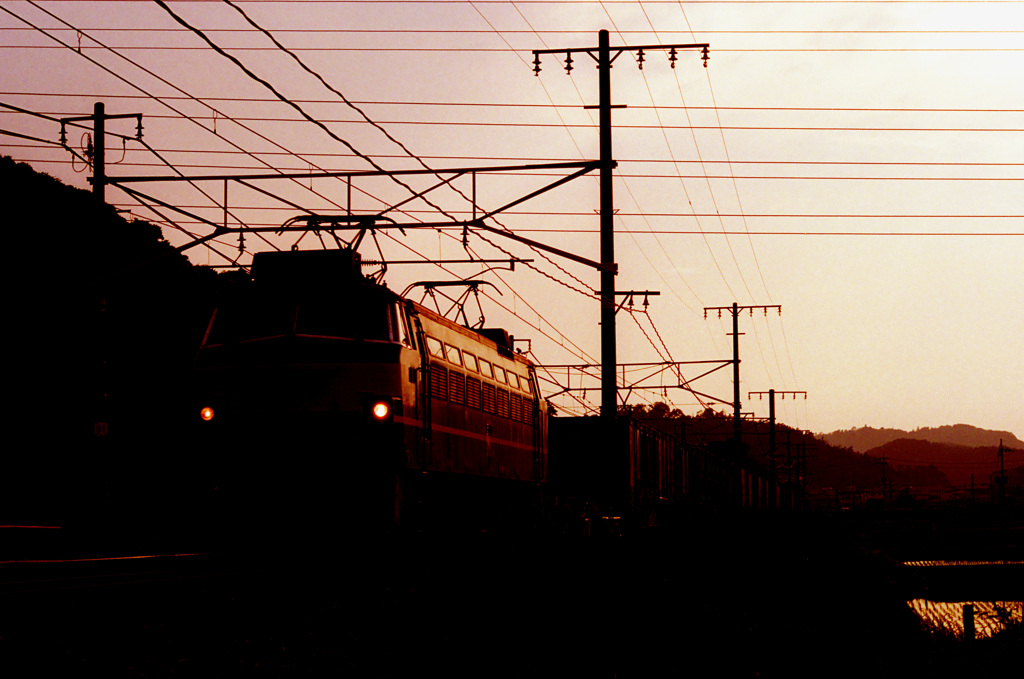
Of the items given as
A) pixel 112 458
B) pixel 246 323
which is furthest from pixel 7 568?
pixel 112 458

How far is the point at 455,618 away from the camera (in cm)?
1025

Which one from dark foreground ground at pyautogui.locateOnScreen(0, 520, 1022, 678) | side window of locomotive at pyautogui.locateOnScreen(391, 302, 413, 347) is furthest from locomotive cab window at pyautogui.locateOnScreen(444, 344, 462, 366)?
dark foreground ground at pyautogui.locateOnScreen(0, 520, 1022, 678)

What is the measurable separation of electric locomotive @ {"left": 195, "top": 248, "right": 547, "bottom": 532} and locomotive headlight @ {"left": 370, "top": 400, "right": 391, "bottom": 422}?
0.04ft

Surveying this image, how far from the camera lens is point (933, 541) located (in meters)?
45.8

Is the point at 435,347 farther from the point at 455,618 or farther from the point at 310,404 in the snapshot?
the point at 455,618

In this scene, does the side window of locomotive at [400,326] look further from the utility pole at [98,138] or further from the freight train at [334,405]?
the utility pole at [98,138]

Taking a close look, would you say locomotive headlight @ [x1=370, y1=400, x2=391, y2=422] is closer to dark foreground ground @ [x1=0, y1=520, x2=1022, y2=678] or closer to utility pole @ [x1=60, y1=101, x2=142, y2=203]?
dark foreground ground @ [x1=0, y1=520, x2=1022, y2=678]

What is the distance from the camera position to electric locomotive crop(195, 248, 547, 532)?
1422cm

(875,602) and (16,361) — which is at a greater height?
(16,361)

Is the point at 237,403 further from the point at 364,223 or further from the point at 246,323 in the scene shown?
the point at 364,223

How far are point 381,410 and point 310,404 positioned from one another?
0.92 m

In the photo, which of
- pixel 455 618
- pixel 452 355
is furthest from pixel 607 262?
pixel 455 618

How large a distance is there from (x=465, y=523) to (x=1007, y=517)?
7126 centimetres

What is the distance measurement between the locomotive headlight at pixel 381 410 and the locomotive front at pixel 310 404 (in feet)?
0.04
